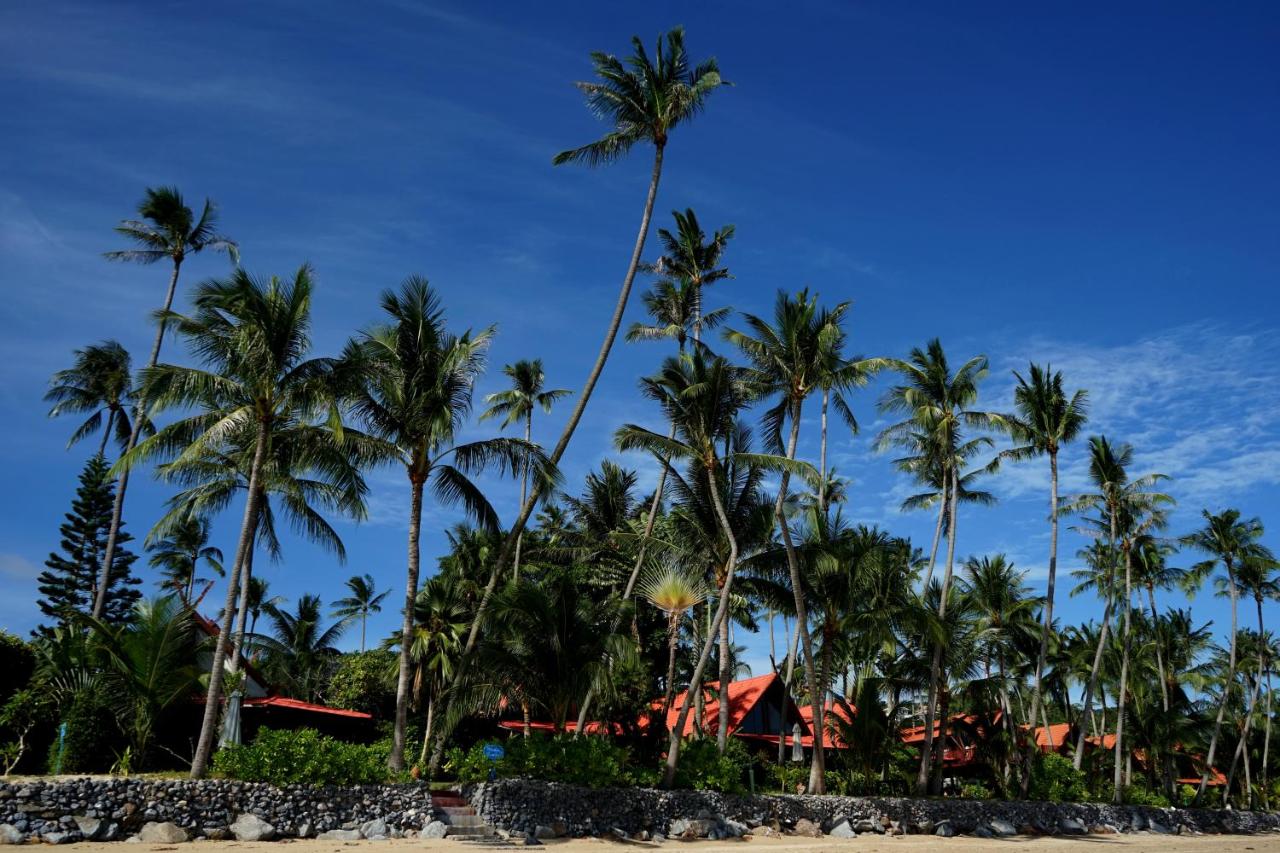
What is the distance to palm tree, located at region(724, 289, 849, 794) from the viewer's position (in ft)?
81.0

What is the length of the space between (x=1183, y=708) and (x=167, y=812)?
1815 inches

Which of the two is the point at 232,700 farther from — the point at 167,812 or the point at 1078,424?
the point at 1078,424

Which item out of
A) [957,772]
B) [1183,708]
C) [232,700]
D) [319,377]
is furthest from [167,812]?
[1183,708]

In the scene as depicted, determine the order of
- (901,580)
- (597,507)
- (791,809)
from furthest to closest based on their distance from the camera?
(597,507) < (901,580) < (791,809)

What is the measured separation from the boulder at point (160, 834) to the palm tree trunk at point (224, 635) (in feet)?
4.68

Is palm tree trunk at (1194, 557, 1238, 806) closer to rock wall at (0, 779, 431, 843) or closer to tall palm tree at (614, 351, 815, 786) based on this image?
tall palm tree at (614, 351, 815, 786)

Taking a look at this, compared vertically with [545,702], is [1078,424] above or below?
above

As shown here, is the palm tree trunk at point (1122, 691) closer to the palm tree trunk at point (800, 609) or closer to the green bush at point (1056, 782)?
the green bush at point (1056, 782)

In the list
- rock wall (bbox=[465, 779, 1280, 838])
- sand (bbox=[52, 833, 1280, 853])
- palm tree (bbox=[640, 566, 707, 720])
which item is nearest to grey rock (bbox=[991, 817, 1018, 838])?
rock wall (bbox=[465, 779, 1280, 838])

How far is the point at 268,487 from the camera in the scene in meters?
22.7

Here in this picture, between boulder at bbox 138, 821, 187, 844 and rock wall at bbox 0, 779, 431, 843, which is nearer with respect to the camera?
rock wall at bbox 0, 779, 431, 843

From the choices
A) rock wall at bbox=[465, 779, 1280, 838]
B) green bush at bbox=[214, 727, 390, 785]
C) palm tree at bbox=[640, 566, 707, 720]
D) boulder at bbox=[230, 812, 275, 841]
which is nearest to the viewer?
boulder at bbox=[230, 812, 275, 841]

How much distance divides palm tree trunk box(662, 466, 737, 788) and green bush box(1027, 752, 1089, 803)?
48.2 ft

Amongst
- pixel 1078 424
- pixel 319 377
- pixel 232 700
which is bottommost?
pixel 232 700
